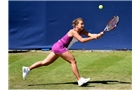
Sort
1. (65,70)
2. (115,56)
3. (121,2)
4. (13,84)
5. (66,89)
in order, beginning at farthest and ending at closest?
(121,2) → (115,56) → (65,70) → (13,84) → (66,89)

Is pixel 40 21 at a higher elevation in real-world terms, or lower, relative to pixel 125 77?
higher

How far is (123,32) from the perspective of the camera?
1105 centimetres

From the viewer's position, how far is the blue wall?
36.1ft

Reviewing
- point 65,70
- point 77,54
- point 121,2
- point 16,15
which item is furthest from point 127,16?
point 65,70

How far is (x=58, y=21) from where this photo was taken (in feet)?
36.5

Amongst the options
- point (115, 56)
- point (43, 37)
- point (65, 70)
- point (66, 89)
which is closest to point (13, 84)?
point (66, 89)

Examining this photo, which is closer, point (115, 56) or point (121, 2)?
point (115, 56)

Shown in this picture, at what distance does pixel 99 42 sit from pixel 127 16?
113cm

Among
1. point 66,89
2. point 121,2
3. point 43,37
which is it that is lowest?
point 66,89

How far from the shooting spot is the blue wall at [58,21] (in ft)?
36.1

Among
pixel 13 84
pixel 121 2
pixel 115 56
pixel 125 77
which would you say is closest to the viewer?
pixel 13 84

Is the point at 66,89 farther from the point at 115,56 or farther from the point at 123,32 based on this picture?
the point at 123,32

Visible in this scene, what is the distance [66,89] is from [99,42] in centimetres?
559

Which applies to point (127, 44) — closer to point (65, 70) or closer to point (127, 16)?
point (127, 16)
